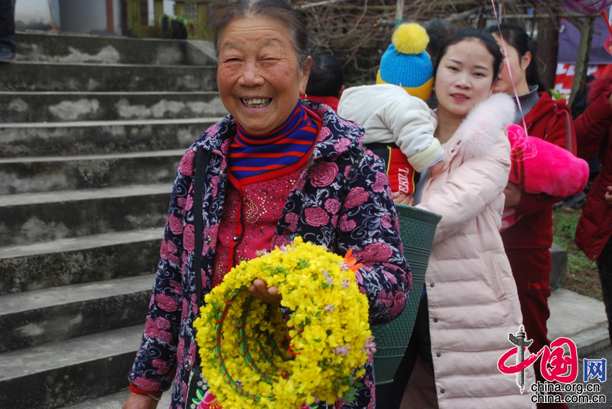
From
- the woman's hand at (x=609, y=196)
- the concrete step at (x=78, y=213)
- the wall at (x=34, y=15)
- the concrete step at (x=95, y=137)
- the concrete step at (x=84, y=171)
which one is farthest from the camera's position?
the wall at (x=34, y=15)

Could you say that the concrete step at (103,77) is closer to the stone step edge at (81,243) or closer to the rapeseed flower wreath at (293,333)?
the stone step edge at (81,243)

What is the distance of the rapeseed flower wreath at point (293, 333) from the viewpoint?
1.30 meters

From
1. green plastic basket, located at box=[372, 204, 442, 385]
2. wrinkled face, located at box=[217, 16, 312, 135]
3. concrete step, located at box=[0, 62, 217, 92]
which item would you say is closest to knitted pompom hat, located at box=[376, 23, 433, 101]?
green plastic basket, located at box=[372, 204, 442, 385]

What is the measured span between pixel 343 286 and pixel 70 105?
14.0 ft

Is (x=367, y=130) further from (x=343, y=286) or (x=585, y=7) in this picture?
(x=585, y=7)

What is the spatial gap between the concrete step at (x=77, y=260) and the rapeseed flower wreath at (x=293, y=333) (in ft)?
8.15

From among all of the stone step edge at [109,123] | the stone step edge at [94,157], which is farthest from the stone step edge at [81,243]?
the stone step edge at [109,123]

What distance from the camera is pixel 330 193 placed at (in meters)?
1.63

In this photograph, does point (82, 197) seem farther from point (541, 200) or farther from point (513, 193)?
point (541, 200)

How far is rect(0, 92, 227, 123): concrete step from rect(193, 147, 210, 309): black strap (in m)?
3.54

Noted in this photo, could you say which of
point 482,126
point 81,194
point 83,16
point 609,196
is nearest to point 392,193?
point 482,126

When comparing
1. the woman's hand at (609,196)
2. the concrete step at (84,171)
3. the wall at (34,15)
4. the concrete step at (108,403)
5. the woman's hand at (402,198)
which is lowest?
the concrete step at (108,403)

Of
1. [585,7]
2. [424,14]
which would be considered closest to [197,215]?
[585,7]

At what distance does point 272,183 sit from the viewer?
1708 millimetres
